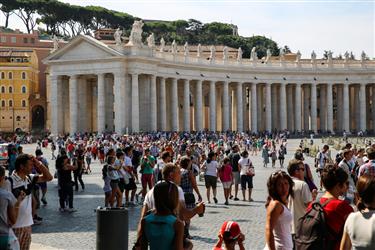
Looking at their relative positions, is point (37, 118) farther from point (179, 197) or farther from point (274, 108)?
point (179, 197)

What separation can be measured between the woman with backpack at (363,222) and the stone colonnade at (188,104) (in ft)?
224

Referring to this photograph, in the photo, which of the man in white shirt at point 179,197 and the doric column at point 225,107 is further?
the doric column at point 225,107

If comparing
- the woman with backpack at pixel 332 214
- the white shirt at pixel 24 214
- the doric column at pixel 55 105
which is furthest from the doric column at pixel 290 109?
the woman with backpack at pixel 332 214

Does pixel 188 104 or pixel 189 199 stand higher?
pixel 188 104

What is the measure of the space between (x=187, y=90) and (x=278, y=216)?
77.0 metres

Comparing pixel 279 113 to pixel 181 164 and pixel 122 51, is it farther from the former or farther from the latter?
pixel 181 164

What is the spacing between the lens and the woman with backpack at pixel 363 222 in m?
6.70

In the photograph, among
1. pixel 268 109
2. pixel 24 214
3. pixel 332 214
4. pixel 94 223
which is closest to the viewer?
pixel 332 214

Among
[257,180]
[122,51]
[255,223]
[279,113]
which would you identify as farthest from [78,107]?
[255,223]

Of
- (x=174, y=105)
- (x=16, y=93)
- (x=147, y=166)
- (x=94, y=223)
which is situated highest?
(x=16, y=93)

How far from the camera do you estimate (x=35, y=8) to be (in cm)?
13700

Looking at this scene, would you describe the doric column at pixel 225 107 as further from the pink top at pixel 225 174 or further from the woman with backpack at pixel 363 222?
the woman with backpack at pixel 363 222

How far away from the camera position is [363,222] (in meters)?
6.80

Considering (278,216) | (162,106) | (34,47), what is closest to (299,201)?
(278,216)
